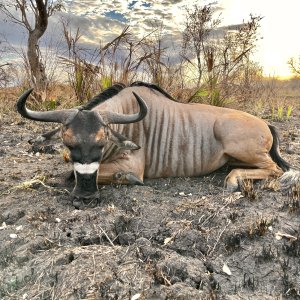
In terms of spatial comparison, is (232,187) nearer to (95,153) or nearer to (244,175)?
(244,175)

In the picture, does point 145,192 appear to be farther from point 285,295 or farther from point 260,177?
point 285,295

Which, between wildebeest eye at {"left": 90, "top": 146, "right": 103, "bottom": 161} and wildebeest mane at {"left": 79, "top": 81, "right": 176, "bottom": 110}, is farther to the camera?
wildebeest mane at {"left": 79, "top": 81, "right": 176, "bottom": 110}

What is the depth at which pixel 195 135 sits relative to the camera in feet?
16.6

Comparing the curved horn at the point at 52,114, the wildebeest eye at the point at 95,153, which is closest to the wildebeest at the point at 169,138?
the curved horn at the point at 52,114

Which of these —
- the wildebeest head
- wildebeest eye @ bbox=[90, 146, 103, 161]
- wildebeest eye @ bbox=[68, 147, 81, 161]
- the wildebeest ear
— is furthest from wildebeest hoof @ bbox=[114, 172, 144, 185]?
wildebeest eye @ bbox=[68, 147, 81, 161]

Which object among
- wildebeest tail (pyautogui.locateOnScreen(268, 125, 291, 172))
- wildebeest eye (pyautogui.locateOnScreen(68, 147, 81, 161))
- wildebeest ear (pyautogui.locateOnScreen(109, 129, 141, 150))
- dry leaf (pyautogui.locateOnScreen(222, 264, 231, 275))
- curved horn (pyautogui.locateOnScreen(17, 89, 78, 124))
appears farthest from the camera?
wildebeest tail (pyautogui.locateOnScreen(268, 125, 291, 172))

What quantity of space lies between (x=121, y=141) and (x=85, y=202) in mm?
708

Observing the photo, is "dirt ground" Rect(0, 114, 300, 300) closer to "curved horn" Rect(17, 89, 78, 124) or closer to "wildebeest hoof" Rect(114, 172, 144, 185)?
"wildebeest hoof" Rect(114, 172, 144, 185)

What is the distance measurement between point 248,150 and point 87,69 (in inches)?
193

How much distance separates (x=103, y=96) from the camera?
190 inches

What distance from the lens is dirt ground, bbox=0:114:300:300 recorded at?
2836 millimetres

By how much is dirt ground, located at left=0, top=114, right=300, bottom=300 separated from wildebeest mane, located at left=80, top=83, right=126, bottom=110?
2.71 feet

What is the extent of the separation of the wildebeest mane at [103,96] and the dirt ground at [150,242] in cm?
82

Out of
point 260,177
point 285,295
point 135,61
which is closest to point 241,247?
point 285,295
